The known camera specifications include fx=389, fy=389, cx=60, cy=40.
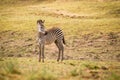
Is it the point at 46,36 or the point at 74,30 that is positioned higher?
the point at 46,36

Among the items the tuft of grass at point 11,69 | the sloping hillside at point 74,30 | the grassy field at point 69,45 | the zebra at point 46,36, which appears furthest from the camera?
the sloping hillside at point 74,30

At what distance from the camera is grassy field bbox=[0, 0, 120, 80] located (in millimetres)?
17484

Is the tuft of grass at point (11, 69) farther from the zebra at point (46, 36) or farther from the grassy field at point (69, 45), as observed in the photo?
the zebra at point (46, 36)

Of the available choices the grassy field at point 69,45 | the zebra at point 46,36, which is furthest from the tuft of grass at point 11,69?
the zebra at point 46,36

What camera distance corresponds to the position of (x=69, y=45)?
31.6 m

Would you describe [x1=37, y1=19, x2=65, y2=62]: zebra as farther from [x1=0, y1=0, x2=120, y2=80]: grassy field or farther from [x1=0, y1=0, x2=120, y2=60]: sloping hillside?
[x1=0, y1=0, x2=120, y2=60]: sloping hillside

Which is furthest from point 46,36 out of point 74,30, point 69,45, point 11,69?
point 74,30

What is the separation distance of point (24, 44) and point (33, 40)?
1.33 m

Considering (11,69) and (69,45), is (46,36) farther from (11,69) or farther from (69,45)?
(11,69)

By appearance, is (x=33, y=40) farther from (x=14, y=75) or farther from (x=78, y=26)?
(x=14, y=75)

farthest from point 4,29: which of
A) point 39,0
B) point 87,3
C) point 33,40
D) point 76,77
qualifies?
point 39,0

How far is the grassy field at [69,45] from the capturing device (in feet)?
57.4

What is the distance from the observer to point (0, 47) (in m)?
31.9

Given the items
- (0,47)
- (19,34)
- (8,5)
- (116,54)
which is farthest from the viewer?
(8,5)
